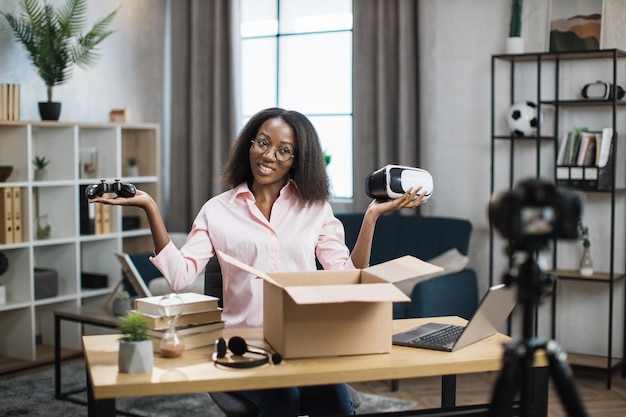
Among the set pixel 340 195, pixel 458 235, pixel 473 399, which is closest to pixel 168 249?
pixel 473 399

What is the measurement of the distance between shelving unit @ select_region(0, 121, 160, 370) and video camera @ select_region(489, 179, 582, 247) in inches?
149

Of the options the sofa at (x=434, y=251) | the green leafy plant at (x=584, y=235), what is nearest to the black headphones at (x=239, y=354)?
the sofa at (x=434, y=251)

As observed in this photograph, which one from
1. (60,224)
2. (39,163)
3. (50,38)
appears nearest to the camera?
(50,38)

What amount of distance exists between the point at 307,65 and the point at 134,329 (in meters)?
4.13

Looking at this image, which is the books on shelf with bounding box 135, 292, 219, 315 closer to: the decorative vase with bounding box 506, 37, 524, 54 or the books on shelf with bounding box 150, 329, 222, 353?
the books on shelf with bounding box 150, 329, 222, 353

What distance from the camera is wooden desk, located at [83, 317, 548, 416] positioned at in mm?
1845

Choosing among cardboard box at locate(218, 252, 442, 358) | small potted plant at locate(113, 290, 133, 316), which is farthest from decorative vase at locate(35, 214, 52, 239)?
cardboard box at locate(218, 252, 442, 358)

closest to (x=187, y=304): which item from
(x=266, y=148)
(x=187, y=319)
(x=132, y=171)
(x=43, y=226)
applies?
(x=187, y=319)

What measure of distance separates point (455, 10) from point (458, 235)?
139 centimetres

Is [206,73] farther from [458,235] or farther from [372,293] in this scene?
[372,293]

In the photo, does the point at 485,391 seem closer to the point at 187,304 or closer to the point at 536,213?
the point at 187,304

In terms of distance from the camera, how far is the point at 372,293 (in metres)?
1.98

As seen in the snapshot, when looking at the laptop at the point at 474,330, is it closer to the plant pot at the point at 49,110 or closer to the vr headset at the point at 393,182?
the vr headset at the point at 393,182

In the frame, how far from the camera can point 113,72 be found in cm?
584
